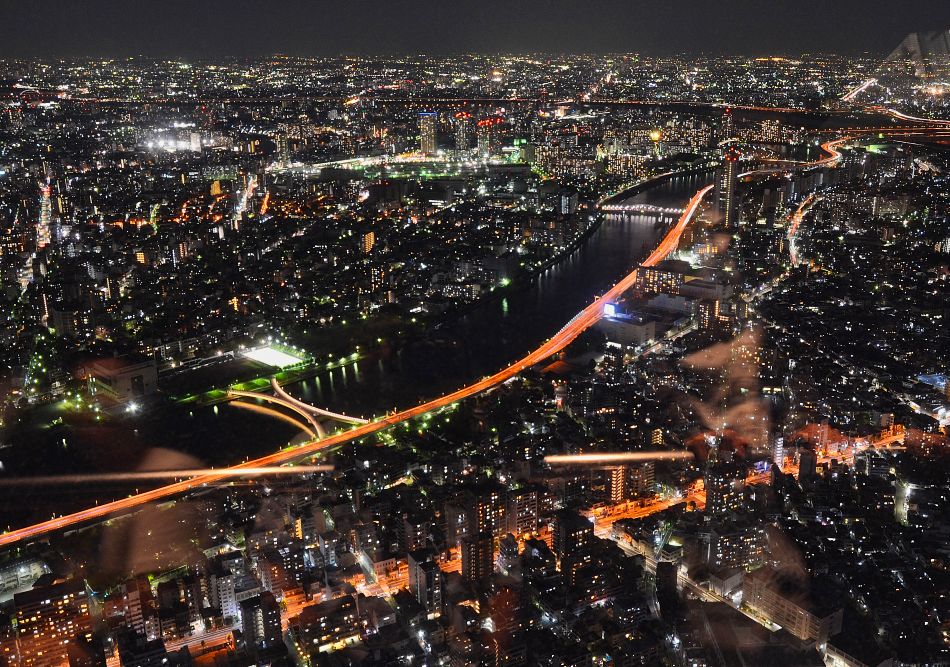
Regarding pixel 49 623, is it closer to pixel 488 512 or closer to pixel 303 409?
pixel 488 512

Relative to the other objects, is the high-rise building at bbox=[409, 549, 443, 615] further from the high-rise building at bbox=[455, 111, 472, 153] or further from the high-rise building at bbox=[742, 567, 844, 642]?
the high-rise building at bbox=[455, 111, 472, 153]

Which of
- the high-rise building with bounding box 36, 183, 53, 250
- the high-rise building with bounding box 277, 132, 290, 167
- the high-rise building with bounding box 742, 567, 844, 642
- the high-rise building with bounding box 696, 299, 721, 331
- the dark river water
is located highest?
the high-rise building with bounding box 277, 132, 290, 167

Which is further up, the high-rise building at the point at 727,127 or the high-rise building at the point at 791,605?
the high-rise building at the point at 727,127

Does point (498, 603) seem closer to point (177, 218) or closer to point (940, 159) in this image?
point (177, 218)

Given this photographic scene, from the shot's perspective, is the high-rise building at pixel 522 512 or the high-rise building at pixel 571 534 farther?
the high-rise building at pixel 522 512

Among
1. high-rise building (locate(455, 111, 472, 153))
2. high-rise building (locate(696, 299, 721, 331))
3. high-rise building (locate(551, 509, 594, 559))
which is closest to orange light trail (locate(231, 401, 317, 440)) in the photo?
high-rise building (locate(551, 509, 594, 559))

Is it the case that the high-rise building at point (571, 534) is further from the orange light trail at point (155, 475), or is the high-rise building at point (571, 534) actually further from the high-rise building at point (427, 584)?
the orange light trail at point (155, 475)

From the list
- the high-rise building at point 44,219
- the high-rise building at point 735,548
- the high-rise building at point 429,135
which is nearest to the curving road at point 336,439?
the high-rise building at point 735,548

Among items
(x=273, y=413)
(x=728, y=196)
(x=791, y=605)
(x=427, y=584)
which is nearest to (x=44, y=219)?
(x=273, y=413)
